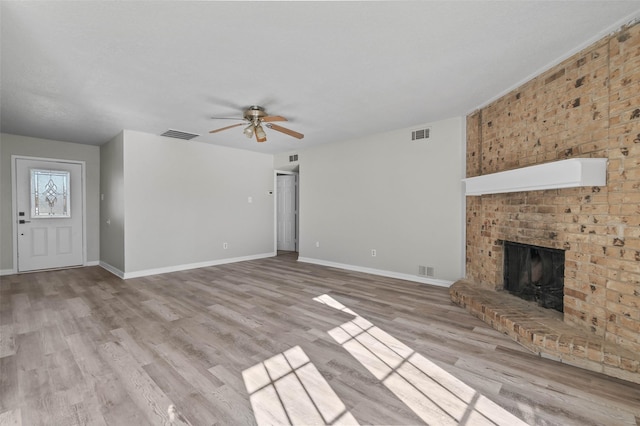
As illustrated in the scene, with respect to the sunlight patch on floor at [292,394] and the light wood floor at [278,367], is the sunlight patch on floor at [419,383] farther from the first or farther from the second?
the sunlight patch on floor at [292,394]

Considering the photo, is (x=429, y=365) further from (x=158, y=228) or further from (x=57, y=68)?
(x=158, y=228)

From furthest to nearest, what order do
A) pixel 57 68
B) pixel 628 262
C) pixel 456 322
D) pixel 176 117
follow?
pixel 176 117
pixel 456 322
pixel 57 68
pixel 628 262

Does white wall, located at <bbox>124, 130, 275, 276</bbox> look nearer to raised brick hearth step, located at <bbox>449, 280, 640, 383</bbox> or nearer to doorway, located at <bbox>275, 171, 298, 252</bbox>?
doorway, located at <bbox>275, 171, 298, 252</bbox>

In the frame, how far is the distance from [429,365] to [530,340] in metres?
0.96

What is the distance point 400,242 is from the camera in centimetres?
484

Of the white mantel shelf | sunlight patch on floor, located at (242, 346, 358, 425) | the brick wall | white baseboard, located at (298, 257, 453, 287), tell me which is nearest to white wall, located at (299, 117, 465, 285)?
white baseboard, located at (298, 257, 453, 287)

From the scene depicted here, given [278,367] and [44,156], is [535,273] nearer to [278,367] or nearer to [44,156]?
[278,367]

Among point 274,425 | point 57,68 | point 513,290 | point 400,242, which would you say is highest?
point 57,68

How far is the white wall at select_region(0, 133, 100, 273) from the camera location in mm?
5160

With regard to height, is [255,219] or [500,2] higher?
[500,2]

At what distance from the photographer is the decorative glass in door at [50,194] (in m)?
5.45

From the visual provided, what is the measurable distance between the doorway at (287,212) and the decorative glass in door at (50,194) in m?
4.56

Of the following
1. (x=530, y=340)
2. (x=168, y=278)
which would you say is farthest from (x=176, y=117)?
(x=530, y=340)

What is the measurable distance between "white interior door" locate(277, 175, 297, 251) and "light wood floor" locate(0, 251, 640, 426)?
422cm
